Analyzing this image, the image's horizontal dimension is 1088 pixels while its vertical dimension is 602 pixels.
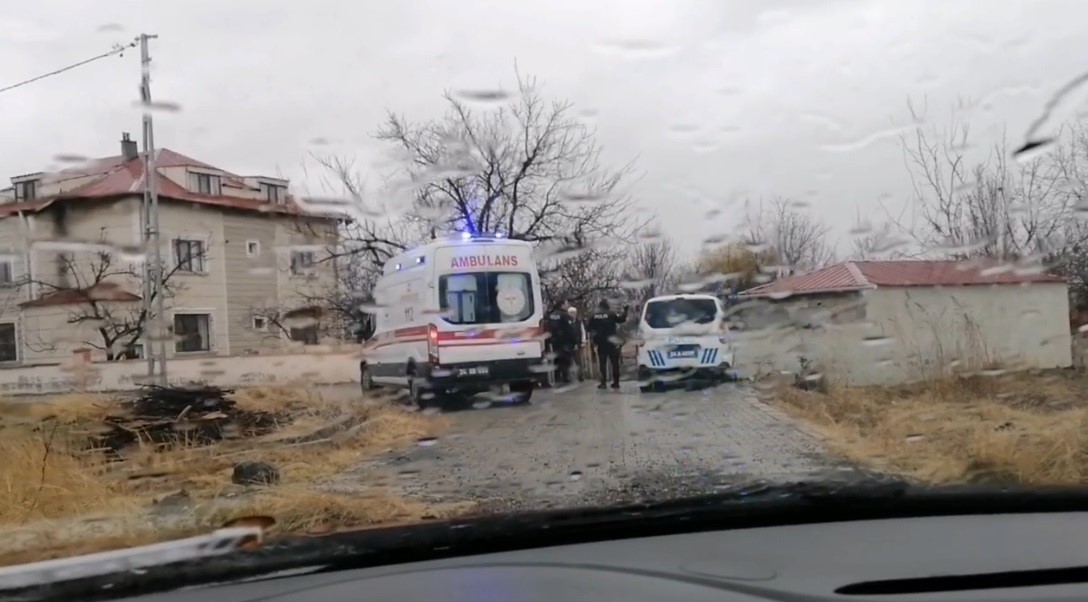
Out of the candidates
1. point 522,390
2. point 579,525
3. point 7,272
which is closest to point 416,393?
point 522,390

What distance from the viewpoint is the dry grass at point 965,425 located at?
16.4ft

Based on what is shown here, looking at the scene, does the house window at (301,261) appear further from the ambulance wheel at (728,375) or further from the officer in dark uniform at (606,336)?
the ambulance wheel at (728,375)

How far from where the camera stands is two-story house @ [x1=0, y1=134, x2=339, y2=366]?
513 centimetres

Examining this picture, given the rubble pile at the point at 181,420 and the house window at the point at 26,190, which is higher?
the house window at the point at 26,190

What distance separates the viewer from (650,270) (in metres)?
7.32

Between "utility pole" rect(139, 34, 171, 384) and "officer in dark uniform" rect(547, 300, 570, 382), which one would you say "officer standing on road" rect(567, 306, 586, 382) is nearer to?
A: "officer in dark uniform" rect(547, 300, 570, 382)

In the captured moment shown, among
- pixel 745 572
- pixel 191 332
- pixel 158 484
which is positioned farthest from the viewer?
pixel 191 332

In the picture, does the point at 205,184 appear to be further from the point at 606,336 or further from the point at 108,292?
the point at 606,336

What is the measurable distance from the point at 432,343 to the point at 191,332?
269cm

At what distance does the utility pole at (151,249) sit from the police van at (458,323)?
1560mm

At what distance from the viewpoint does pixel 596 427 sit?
7141mm

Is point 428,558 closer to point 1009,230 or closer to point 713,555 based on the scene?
point 713,555

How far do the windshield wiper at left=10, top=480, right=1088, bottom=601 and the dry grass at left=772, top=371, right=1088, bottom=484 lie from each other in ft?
1.83

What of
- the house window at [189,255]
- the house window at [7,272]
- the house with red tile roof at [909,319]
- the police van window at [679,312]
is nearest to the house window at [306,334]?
the house window at [189,255]
